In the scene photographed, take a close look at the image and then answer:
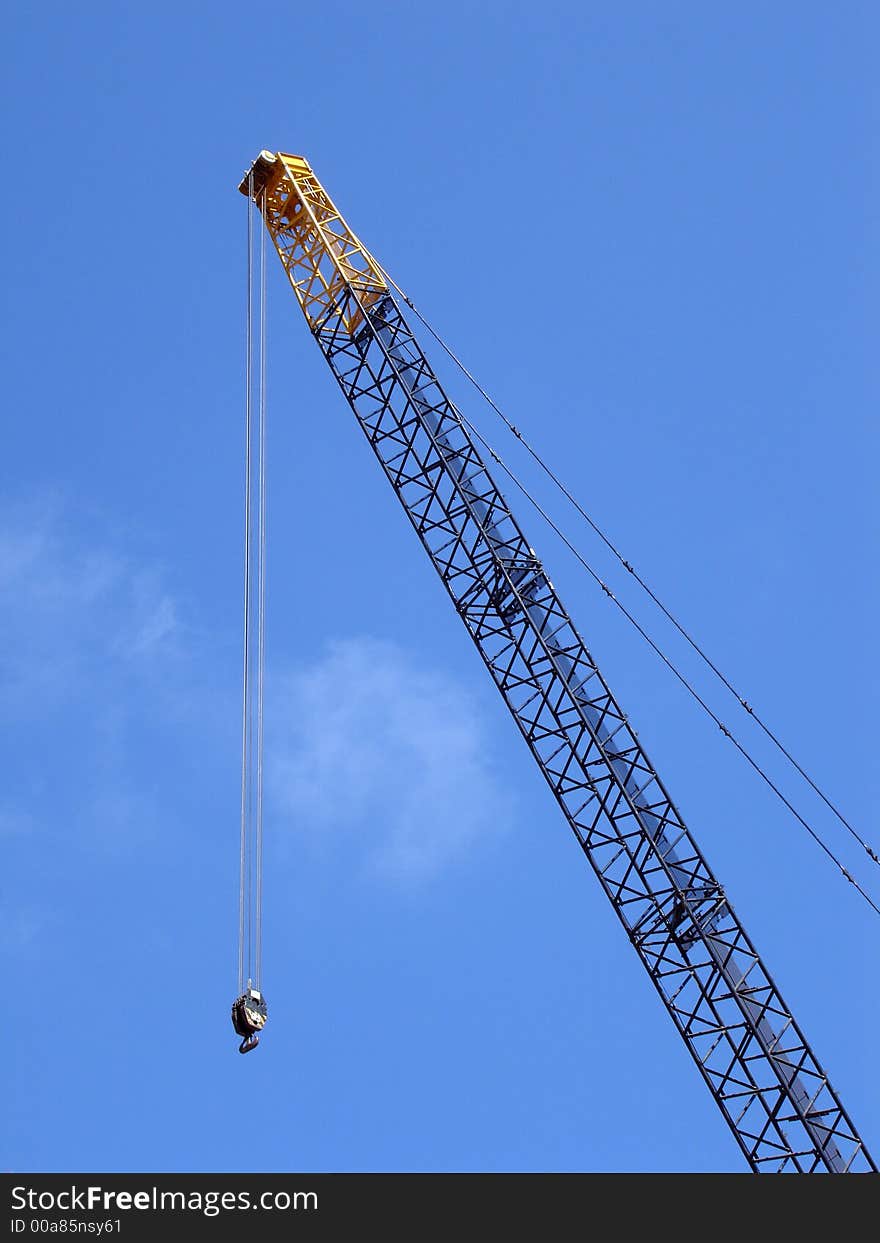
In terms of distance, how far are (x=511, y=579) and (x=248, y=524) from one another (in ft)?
38.9

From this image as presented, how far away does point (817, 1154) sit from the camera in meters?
52.4

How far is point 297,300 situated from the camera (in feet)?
212

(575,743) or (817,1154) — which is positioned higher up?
(575,743)
